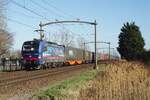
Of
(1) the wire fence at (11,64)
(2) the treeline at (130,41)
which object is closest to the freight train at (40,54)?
(1) the wire fence at (11,64)

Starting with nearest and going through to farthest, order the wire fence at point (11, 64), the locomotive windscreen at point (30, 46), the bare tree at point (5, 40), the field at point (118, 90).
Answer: the field at point (118, 90) < the locomotive windscreen at point (30, 46) < the wire fence at point (11, 64) < the bare tree at point (5, 40)

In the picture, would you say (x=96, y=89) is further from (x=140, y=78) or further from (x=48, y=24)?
(x=48, y=24)

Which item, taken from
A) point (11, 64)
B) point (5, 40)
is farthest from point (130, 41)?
point (11, 64)

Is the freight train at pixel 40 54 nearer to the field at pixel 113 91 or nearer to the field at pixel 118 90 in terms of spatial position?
the field at pixel 118 90

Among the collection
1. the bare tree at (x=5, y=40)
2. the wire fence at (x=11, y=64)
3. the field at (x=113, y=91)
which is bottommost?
the field at (x=113, y=91)

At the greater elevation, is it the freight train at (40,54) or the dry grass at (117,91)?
the freight train at (40,54)

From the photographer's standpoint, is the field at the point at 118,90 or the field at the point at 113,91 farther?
the field at the point at 118,90

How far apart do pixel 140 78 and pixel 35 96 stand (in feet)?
28.7

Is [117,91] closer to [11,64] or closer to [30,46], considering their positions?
[30,46]

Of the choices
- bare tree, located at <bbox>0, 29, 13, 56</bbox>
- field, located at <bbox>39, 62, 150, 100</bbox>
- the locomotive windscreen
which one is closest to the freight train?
the locomotive windscreen

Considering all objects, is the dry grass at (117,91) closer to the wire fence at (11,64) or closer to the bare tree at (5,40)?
the wire fence at (11,64)

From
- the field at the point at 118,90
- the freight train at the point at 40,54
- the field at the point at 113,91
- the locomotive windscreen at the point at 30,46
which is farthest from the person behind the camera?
the locomotive windscreen at the point at 30,46

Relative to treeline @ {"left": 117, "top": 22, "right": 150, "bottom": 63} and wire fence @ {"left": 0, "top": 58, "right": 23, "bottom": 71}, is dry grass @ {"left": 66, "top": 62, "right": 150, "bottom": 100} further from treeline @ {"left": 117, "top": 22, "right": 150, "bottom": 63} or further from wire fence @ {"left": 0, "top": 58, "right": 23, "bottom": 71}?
treeline @ {"left": 117, "top": 22, "right": 150, "bottom": 63}

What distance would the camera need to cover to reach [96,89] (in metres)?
19.2
